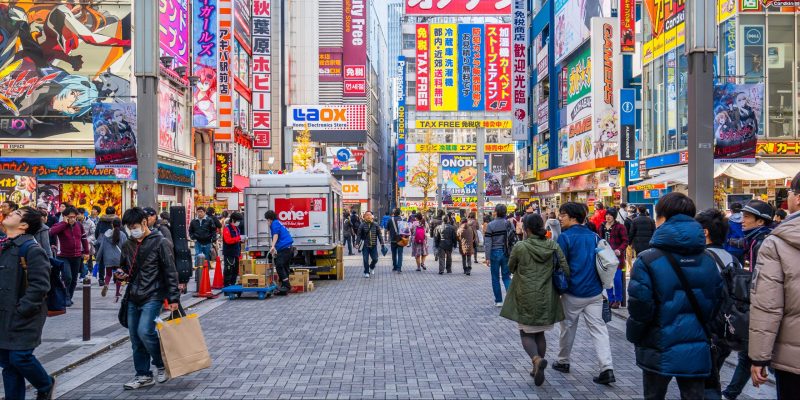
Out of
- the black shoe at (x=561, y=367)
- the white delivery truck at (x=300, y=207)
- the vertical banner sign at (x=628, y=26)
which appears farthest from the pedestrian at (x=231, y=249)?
the vertical banner sign at (x=628, y=26)

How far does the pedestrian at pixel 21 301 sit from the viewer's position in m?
6.21

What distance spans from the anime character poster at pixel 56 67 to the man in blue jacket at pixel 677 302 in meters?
29.4

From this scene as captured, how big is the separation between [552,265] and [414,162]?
78271mm

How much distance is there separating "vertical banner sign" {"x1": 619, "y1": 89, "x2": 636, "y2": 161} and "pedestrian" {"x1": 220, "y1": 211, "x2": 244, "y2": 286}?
1825 cm

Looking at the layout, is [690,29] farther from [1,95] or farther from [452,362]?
[1,95]

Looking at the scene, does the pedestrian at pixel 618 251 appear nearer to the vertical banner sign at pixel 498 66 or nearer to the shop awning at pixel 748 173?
the shop awning at pixel 748 173

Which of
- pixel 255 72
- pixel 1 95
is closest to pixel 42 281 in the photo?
pixel 1 95

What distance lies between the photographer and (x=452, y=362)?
884 centimetres

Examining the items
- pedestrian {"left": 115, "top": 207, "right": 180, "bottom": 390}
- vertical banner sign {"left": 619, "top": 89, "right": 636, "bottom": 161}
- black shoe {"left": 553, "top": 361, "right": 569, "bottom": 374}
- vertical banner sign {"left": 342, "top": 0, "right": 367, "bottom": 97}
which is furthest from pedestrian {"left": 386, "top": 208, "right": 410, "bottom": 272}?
vertical banner sign {"left": 342, "top": 0, "right": 367, "bottom": 97}

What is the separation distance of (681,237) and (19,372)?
5144mm

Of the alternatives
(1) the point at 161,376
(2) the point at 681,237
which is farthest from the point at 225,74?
(2) the point at 681,237

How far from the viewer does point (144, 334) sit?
24.7 ft

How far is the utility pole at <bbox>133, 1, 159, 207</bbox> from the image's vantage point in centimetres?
1154

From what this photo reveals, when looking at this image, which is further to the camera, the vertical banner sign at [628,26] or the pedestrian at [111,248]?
the vertical banner sign at [628,26]
